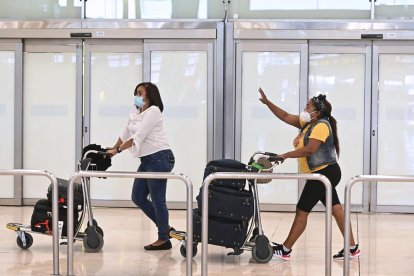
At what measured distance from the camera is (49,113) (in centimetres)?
1253

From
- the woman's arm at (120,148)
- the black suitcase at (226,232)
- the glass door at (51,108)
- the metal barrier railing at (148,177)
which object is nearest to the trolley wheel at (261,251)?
the black suitcase at (226,232)

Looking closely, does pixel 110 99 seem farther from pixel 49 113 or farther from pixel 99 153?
pixel 99 153

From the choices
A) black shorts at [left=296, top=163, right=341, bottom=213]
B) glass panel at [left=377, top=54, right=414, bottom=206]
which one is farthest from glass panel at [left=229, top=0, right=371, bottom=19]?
black shorts at [left=296, top=163, right=341, bottom=213]

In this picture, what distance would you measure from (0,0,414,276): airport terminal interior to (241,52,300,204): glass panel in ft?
0.05

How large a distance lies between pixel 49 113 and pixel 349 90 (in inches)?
169

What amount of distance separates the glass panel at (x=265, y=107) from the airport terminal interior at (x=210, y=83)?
0.05ft

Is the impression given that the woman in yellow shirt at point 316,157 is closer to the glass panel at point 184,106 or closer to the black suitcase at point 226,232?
the black suitcase at point 226,232

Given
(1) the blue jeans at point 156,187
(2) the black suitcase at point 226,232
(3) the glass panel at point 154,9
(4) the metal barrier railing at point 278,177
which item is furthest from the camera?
(3) the glass panel at point 154,9

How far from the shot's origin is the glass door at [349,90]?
40.0 feet

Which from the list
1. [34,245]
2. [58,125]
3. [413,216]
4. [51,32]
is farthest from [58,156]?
[413,216]

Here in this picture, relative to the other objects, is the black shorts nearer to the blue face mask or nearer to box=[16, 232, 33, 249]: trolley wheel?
the blue face mask

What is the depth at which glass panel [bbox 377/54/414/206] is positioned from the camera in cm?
1218

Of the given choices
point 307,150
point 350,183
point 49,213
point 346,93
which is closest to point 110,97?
point 346,93

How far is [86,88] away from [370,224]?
449 centimetres
